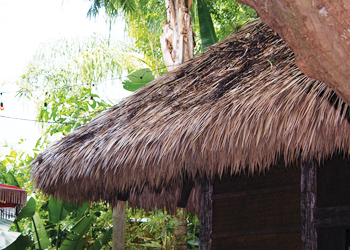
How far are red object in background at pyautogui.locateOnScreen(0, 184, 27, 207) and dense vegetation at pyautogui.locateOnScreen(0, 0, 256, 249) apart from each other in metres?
0.32

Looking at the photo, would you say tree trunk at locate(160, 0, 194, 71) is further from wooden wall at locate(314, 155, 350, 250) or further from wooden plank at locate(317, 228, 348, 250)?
wooden plank at locate(317, 228, 348, 250)

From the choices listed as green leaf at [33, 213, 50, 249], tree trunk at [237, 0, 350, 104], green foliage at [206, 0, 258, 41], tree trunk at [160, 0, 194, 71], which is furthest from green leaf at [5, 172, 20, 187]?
green foliage at [206, 0, 258, 41]

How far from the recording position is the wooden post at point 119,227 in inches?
176

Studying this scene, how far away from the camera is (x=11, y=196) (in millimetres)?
3520

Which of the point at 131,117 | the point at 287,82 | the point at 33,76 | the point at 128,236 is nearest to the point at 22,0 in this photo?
the point at 33,76

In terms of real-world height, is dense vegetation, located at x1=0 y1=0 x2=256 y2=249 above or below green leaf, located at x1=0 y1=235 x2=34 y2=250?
above

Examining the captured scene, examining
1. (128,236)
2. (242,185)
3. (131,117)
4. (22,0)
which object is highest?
(22,0)

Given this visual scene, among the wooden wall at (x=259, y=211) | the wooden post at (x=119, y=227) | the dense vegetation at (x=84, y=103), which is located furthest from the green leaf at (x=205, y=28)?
the wooden wall at (x=259, y=211)

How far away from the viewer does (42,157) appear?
12.5 ft

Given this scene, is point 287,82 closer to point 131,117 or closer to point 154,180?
point 154,180

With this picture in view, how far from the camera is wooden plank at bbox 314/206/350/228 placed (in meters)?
2.32

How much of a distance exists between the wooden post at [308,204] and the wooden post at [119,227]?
95.4 inches

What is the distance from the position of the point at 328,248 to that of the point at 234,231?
0.72 m

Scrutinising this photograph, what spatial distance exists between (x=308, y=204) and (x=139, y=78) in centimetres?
366
